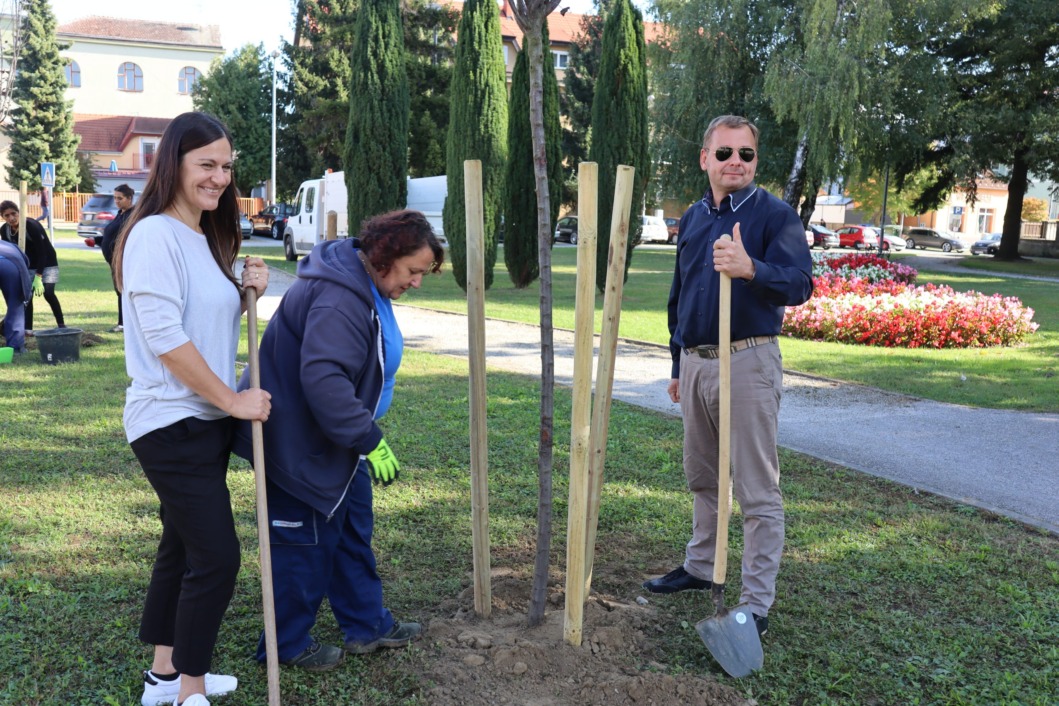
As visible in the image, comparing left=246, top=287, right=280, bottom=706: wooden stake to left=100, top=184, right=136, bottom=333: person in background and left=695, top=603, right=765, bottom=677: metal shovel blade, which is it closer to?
left=695, top=603, right=765, bottom=677: metal shovel blade

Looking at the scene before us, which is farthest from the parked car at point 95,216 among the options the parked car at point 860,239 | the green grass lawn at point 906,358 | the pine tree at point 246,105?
the parked car at point 860,239

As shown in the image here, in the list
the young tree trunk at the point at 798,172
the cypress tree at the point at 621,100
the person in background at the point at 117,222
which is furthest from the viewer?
the young tree trunk at the point at 798,172

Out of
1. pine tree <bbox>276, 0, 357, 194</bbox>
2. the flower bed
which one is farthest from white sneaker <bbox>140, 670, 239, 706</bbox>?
pine tree <bbox>276, 0, 357, 194</bbox>

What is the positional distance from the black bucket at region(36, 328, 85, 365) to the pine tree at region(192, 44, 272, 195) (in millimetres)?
37625

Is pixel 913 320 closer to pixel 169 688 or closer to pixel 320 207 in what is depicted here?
pixel 169 688

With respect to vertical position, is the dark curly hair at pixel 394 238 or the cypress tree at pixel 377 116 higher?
the cypress tree at pixel 377 116

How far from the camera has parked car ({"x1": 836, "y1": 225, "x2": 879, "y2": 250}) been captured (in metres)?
46.4

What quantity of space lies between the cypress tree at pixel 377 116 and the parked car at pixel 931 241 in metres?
38.4

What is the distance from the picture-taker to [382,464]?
116 inches

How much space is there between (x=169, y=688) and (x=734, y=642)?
6.29 feet

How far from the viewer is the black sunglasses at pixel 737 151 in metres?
3.40

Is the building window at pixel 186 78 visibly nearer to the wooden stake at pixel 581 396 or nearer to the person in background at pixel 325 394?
the person in background at pixel 325 394

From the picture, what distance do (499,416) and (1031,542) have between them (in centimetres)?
366

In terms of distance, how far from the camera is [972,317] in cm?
1166
